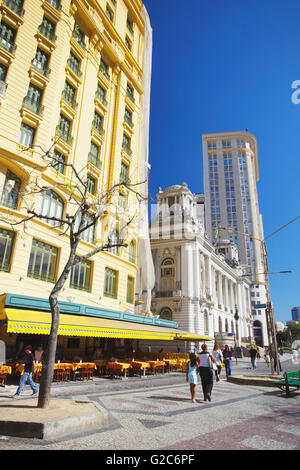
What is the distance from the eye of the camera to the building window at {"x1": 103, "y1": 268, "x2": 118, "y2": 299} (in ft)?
69.7

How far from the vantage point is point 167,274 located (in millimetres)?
45750

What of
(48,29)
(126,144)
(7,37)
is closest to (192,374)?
(7,37)

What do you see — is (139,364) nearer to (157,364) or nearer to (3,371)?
(157,364)

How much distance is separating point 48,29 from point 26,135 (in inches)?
330

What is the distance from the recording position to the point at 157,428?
568 centimetres

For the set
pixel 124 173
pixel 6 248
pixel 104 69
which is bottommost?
pixel 6 248

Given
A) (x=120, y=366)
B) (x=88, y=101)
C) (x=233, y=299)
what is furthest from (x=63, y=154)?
(x=233, y=299)

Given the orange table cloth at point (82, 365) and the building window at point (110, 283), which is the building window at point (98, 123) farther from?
the orange table cloth at point (82, 365)

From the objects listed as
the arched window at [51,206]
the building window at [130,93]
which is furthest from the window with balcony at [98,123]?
the arched window at [51,206]

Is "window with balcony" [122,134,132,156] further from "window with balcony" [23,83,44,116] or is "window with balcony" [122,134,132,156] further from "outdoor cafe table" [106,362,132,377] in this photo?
"outdoor cafe table" [106,362,132,377]

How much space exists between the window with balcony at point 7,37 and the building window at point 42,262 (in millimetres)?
10777

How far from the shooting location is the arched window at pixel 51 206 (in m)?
16.9

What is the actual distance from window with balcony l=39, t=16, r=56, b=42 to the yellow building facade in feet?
0.21
